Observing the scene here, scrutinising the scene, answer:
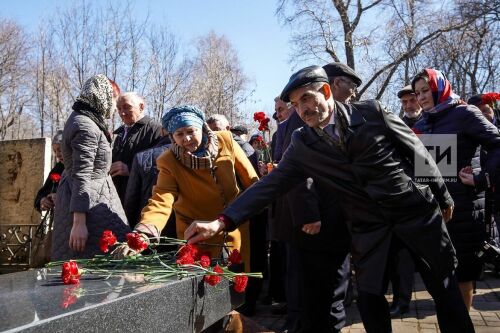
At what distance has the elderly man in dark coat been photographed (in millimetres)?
2570

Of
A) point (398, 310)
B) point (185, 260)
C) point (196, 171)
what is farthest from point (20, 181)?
point (185, 260)

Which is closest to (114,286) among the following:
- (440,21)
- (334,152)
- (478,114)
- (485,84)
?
(334,152)

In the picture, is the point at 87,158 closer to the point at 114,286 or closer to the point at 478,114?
the point at 114,286

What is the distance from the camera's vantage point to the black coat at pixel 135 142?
4.78m

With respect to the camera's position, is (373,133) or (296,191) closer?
(373,133)

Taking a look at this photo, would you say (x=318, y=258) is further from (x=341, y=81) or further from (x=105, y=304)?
(x=105, y=304)

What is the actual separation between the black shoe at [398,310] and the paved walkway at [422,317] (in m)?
0.05

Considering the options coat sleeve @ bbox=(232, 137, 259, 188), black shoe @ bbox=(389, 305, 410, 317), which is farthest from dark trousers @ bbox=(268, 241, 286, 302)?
coat sleeve @ bbox=(232, 137, 259, 188)

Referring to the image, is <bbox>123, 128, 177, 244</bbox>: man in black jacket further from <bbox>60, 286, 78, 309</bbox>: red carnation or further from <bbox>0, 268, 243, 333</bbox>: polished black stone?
<bbox>60, 286, 78, 309</bbox>: red carnation

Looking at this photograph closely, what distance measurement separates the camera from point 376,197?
101 inches

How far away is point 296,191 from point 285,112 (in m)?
2.00

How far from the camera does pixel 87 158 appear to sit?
3.42 meters

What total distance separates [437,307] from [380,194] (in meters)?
0.69

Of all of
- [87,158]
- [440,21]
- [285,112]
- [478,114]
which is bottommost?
[87,158]
